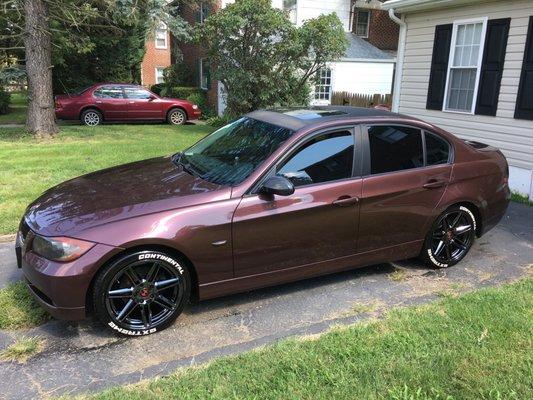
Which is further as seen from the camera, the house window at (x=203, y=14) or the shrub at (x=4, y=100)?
the house window at (x=203, y=14)

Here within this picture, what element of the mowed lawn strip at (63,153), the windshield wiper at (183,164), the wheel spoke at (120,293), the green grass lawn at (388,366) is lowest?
the green grass lawn at (388,366)

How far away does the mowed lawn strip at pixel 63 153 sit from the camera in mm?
7164

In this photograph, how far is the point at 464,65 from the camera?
8.98 m

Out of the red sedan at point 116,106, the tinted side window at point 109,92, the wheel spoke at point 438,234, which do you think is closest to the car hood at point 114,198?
the wheel spoke at point 438,234

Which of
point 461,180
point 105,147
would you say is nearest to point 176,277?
point 461,180

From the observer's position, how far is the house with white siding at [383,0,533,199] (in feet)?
25.9

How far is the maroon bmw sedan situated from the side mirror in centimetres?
1

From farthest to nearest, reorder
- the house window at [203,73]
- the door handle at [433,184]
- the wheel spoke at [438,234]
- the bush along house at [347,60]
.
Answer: the house window at [203,73], the bush along house at [347,60], the wheel spoke at [438,234], the door handle at [433,184]

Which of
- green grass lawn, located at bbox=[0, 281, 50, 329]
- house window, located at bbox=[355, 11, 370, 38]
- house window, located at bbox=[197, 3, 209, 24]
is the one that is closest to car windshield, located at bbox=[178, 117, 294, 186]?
green grass lawn, located at bbox=[0, 281, 50, 329]

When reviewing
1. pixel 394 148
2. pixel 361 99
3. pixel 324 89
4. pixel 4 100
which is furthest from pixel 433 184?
pixel 4 100

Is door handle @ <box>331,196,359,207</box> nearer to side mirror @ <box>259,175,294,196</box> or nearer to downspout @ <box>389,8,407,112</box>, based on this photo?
side mirror @ <box>259,175,294,196</box>

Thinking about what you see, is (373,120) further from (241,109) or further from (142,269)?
(241,109)

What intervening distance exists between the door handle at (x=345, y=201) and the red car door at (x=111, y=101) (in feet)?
46.5

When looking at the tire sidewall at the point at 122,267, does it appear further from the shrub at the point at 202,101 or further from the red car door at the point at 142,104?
the shrub at the point at 202,101
